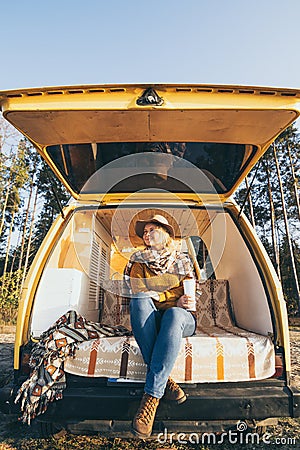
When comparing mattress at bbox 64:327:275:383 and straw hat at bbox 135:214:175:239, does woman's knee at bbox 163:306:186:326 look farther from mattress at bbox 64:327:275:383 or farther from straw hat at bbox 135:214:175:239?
straw hat at bbox 135:214:175:239

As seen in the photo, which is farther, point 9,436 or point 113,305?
point 113,305

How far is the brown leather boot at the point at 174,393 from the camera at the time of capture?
1.92 metres

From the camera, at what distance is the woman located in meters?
1.88

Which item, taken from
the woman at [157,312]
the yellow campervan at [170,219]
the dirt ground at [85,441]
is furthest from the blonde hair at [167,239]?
the dirt ground at [85,441]

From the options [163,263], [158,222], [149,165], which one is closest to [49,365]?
[163,263]

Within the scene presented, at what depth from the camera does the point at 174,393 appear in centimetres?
193

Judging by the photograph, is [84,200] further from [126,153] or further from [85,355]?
[85,355]

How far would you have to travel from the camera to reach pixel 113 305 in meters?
3.41

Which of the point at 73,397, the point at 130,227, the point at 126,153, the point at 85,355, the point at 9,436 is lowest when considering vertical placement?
the point at 9,436

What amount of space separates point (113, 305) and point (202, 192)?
1491 millimetres

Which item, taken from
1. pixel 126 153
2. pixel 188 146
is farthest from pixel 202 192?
pixel 126 153

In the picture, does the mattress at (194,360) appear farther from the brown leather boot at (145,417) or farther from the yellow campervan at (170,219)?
the brown leather boot at (145,417)

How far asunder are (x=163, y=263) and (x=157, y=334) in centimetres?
55

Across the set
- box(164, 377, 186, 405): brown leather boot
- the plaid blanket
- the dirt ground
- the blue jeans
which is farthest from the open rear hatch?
the dirt ground
